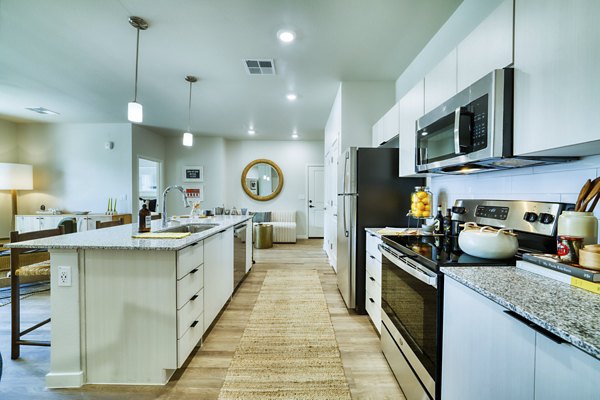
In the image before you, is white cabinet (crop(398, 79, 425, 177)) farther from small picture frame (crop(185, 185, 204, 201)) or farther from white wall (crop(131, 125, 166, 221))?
small picture frame (crop(185, 185, 204, 201))

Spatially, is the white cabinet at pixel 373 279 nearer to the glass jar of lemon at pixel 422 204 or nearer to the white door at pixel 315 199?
the glass jar of lemon at pixel 422 204

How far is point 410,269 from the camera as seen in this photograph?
1.36 metres

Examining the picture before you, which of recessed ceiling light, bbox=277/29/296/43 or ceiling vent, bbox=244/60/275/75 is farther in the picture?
ceiling vent, bbox=244/60/275/75

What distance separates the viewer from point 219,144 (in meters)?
6.80

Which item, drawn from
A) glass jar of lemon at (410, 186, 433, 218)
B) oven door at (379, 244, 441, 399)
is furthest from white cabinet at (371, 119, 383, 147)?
oven door at (379, 244, 441, 399)

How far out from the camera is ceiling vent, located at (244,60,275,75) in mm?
2930

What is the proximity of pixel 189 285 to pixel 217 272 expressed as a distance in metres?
0.62

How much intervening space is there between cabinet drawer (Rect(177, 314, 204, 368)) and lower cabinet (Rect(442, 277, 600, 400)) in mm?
1491

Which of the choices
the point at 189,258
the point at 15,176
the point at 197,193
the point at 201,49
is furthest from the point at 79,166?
the point at 189,258

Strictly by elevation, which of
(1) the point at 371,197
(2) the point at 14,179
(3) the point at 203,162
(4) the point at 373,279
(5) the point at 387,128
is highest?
(3) the point at 203,162

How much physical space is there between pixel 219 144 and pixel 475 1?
19.6ft

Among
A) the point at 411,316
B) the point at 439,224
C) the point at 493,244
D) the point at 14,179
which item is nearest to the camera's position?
the point at 493,244

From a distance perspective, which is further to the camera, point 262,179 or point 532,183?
point 262,179

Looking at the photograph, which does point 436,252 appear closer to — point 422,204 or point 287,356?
point 422,204
